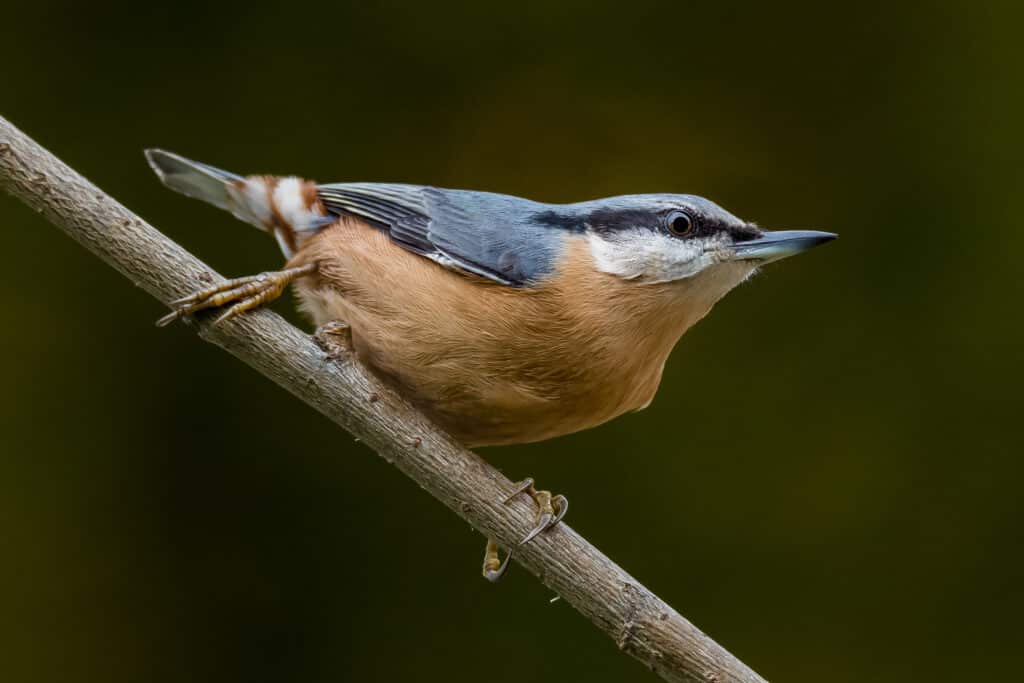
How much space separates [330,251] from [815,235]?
106 cm

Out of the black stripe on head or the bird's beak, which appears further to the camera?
the black stripe on head

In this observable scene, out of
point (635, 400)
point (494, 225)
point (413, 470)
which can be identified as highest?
point (494, 225)

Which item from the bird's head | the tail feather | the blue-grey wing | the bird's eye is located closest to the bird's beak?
the bird's head

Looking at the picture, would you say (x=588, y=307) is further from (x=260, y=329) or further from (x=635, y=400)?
(x=260, y=329)

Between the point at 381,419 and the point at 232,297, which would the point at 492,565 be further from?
the point at 232,297

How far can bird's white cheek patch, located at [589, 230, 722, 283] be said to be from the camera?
88.2 inches

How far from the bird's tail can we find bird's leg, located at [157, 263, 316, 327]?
1.25 ft

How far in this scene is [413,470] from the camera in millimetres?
2174

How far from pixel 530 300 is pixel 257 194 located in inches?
33.0

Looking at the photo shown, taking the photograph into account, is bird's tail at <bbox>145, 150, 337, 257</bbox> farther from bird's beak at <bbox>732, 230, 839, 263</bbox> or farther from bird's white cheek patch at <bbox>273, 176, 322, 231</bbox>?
bird's beak at <bbox>732, 230, 839, 263</bbox>

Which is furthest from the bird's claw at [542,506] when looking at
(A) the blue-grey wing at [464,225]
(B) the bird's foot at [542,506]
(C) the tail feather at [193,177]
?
(C) the tail feather at [193,177]

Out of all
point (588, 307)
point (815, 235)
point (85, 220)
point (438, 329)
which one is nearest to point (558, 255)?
point (588, 307)

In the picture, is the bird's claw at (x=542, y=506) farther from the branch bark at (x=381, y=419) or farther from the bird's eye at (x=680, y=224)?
the bird's eye at (x=680, y=224)

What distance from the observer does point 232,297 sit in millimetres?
2195
